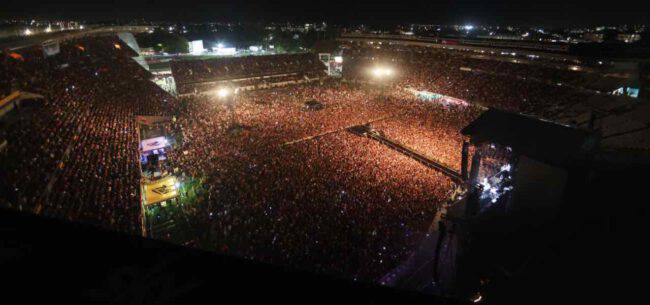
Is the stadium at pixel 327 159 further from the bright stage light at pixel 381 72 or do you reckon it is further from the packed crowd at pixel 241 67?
the bright stage light at pixel 381 72

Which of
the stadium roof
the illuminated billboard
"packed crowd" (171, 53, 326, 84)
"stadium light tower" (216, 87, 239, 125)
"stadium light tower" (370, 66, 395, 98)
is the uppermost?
the illuminated billboard

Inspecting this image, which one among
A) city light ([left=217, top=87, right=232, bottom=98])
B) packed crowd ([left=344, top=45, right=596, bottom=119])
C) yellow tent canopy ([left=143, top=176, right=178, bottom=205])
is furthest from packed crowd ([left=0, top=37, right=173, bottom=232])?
packed crowd ([left=344, top=45, right=596, bottom=119])

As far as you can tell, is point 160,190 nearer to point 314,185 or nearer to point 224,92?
point 314,185

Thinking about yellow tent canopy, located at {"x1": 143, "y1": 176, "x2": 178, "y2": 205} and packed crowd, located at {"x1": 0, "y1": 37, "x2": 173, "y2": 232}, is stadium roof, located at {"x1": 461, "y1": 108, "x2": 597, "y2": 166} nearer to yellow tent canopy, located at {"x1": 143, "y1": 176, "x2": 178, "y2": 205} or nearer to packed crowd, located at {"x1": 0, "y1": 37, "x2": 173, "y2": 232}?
packed crowd, located at {"x1": 0, "y1": 37, "x2": 173, "y2": 232}

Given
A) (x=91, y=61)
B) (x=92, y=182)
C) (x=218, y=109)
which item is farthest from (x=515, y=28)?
(x=92, y=182)

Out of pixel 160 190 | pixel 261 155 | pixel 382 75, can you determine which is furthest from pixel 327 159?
pixel 382 75

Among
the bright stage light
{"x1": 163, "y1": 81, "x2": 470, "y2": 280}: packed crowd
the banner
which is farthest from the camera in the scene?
the bright stage light

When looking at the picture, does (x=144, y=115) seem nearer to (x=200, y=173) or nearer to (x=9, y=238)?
(x=200, y=173)

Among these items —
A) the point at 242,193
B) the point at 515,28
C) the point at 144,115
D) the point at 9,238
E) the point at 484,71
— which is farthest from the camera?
the point at 515,28
